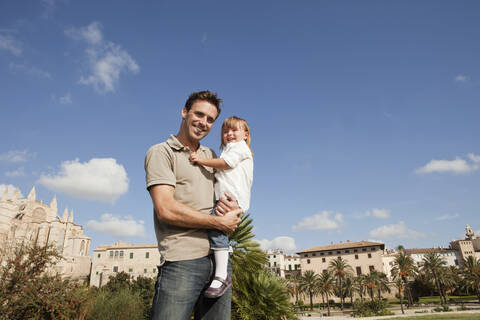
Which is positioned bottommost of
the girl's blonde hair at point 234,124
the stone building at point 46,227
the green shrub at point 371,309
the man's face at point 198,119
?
the green shrub at point 371,309

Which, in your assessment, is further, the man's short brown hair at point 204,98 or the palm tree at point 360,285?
the palm tree at point 360,285

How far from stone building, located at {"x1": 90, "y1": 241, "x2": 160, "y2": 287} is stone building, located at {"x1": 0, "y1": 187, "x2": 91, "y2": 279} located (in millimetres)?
4112

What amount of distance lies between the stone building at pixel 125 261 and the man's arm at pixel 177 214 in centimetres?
5911

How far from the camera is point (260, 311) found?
8312mm

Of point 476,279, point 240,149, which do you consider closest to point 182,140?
point 240,149

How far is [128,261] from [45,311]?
52.4 metres

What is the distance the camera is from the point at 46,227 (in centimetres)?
6084

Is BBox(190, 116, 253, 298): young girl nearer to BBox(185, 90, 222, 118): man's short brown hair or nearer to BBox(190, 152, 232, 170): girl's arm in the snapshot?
BBox(190, 152, 232, 170): girl's arm

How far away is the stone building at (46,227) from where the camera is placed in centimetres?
5547

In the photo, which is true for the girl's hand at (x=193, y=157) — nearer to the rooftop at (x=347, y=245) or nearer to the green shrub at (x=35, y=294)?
the green shrub at (x=35, y=294)

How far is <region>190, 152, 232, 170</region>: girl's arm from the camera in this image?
2.20 metres

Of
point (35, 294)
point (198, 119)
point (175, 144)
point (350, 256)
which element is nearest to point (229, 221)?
point (175, 144)

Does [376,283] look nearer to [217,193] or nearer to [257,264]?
[257,264]

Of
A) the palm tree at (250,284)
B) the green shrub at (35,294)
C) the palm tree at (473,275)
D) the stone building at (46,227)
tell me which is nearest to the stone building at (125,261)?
the stone building at (46,227)
